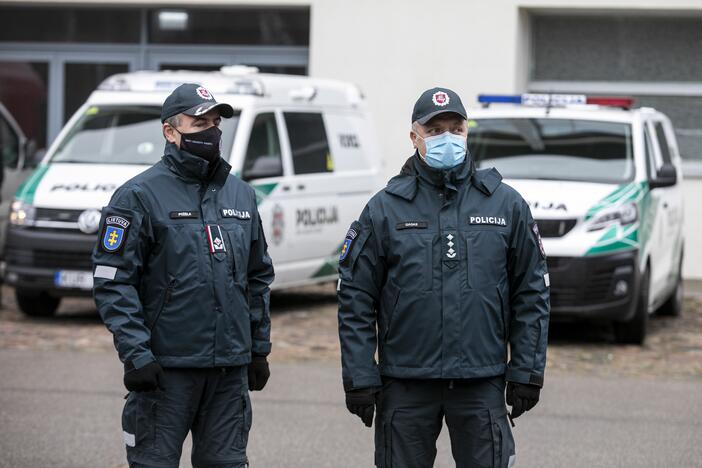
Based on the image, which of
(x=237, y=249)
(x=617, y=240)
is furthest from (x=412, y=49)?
(x=237, y=249)

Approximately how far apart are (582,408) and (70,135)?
5.74 m

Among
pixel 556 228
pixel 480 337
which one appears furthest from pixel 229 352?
pixel 556 228

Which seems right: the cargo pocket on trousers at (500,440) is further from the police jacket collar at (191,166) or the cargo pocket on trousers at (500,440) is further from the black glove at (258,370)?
the police jacket collar at (191,166)

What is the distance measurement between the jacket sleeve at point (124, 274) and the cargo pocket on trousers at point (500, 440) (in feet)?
3.83

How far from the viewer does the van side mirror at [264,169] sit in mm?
11797

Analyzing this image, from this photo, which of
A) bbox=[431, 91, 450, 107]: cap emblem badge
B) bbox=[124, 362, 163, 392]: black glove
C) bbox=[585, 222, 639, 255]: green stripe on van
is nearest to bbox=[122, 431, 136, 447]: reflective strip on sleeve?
bbox=[124, 362, 163, 392]: black glove

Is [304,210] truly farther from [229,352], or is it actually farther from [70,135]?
[229,352]

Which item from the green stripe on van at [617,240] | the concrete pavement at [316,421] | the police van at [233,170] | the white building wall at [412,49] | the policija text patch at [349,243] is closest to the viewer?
the policija text patch at [349,243]

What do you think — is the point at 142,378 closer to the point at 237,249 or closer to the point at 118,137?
the point at 237,249

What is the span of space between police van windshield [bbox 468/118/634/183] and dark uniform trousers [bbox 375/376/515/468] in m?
6.67

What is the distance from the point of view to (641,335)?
11.3 meters

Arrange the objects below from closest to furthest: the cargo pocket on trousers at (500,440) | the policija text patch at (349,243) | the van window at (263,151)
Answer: the cargo pocket on trousers at (500,440) < the policija text patch at (349,243) < the van window at (263,151)

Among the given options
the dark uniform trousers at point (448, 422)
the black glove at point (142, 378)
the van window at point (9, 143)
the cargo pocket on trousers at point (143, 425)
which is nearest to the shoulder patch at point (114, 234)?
the black glove at point (142, 378)

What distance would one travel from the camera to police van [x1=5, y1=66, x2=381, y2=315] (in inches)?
449
